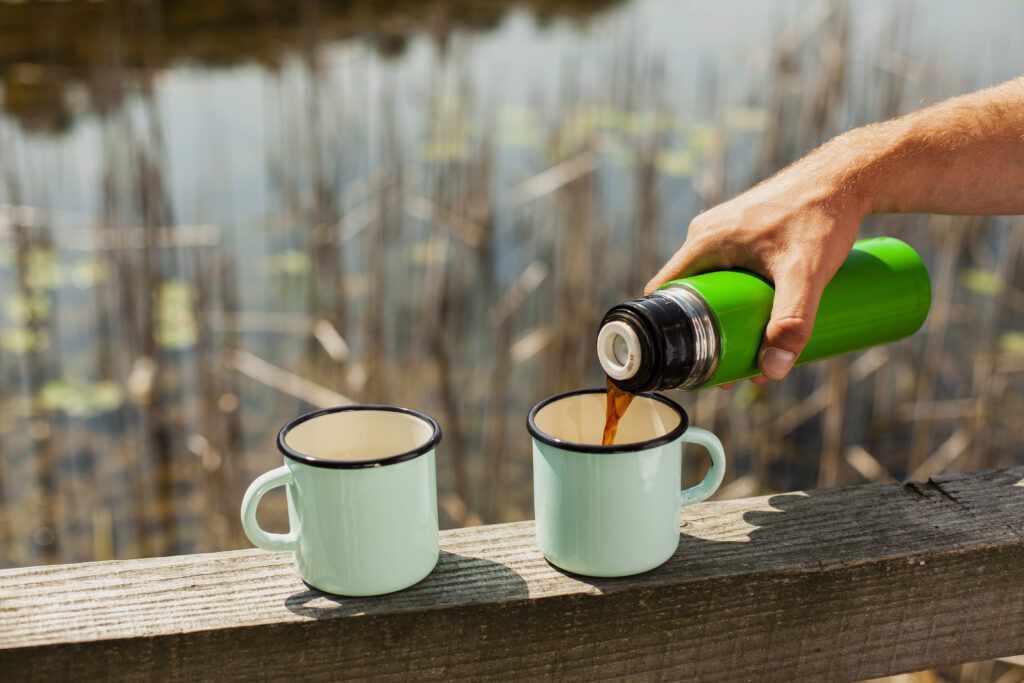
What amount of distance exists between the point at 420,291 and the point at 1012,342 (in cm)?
193

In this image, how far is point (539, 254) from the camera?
3.08 metres

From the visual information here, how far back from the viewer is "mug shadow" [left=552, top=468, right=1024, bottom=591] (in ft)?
2.00

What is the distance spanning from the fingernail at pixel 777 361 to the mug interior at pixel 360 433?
234 mm

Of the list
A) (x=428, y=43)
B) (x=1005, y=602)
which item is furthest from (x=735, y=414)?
(x=428, y=43)

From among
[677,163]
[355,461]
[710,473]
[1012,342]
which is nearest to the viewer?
[355,461]

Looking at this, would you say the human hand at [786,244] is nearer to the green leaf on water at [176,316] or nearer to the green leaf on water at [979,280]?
the green leaf on water at [176,316]

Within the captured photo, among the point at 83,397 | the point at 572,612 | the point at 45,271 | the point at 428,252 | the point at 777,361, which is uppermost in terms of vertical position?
the point at 777,361

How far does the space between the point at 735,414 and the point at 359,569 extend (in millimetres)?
2046

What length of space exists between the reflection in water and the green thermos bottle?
1472 millimetres

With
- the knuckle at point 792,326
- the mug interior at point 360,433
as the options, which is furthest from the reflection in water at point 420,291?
the knuckle at point 792,326

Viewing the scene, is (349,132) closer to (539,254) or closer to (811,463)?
(539,254)

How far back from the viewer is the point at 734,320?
65 centimetres

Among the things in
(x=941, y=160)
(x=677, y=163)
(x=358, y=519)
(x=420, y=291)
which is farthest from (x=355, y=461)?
(x=677, y=163)

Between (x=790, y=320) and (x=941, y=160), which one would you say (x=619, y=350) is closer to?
(x=790, y=320)
